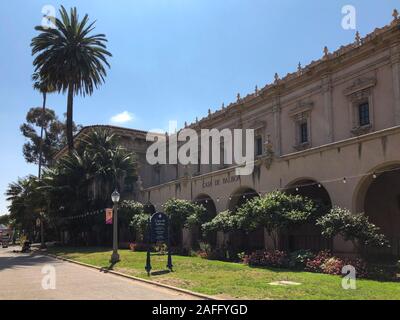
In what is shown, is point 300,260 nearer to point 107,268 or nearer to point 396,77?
point 107,268

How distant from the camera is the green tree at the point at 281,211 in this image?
21.0 meters

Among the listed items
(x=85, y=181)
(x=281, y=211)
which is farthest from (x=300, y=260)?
(x=85, y=181)

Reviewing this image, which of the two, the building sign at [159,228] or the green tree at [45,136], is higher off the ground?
the green tree at [45,136]

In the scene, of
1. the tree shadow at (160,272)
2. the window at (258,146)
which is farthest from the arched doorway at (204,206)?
the tree shadow at (160,272)

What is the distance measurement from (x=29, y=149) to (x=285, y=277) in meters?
67.8

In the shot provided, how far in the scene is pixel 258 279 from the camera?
51.6 ft

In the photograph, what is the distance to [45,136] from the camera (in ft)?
249

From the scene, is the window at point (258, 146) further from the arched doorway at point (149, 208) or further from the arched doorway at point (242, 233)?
the arched doorway at point (149, 208)

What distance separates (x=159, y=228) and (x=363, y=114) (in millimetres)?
15456

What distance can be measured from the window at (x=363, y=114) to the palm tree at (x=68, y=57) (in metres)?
27.2

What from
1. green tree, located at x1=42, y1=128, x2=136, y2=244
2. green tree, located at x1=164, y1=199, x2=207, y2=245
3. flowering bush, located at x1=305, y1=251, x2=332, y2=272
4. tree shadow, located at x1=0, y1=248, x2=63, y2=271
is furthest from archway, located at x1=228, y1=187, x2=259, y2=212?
green tree, located at x1=42, y1=128, x2=136, y2=244

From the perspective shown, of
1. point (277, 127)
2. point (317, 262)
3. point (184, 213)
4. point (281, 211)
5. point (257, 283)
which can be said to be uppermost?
point (277, 127)
